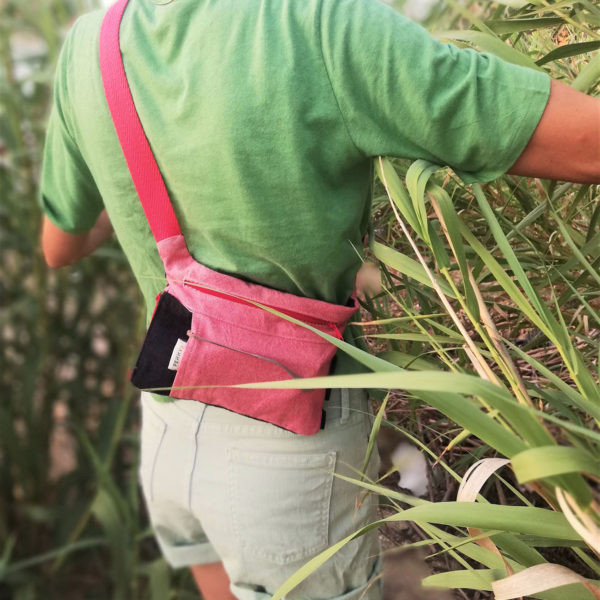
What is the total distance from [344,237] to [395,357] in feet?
0.37

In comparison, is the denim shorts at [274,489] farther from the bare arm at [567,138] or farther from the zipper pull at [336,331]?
the bare arm at [567,138]

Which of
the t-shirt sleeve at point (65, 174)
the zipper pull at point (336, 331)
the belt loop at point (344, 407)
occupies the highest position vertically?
the t-shirt sleeve at point (65, 174)

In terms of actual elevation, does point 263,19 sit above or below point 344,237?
above

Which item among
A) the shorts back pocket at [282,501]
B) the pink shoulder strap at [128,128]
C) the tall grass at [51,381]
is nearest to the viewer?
the pink shoulder strap at [128,128]

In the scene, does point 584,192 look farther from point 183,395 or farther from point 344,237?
point 183,395

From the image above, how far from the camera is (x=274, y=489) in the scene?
735 millimetres

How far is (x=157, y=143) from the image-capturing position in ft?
2.09

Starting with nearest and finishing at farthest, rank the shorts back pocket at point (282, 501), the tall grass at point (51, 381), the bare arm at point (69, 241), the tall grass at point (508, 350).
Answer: the tall grass at point (508, 350) → the shorts back pocket at point (282, 501) → the bare arm at point (69, 241) → the tall grass at point (51, 381)

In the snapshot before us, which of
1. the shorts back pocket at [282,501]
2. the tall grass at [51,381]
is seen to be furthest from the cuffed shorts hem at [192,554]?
the tall grass at [51,381]

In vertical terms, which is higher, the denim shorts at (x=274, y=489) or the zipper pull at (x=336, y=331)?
the zipper pull at (x=336, y=331)

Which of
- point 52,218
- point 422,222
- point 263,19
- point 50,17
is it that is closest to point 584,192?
point 422,222

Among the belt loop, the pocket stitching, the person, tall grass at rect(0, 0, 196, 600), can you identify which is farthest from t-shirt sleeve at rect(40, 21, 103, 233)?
tall grass at rect(0, 0, 196, 600)

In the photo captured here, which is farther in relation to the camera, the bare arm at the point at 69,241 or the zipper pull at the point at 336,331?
the bare arm at the point at 69,241

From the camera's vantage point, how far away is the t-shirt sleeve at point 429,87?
1.72 ft
